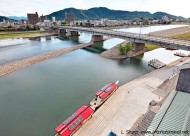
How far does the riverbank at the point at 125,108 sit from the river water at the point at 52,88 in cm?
616

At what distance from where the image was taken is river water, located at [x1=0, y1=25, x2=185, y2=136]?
27141mm

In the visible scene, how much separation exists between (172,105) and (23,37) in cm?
13620

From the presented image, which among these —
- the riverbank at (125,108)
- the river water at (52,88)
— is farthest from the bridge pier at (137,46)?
the riverbank at (125,108)

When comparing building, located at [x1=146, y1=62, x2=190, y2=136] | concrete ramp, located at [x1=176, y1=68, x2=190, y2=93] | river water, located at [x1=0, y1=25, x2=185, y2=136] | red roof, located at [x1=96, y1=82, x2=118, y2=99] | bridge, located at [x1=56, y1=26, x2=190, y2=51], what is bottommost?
river water, located at [x1=0, y1=25, x2=185, y2=136]

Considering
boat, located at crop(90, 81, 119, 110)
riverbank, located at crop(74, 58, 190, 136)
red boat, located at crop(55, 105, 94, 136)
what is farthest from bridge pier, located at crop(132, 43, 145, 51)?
red boat, located at crop(55, 105, 94, 136)

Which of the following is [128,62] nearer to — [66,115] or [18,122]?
[66,115]

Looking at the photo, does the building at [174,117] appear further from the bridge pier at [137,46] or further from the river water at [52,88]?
the bridge pier at [137,46]

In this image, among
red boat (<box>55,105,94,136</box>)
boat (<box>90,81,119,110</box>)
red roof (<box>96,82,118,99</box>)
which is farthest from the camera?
red roof (<box>96,82,118,99</box>)

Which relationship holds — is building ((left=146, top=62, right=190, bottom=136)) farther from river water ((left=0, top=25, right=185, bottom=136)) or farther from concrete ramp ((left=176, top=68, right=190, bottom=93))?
river water ((left=0, top=25, right=185, bottom=136))

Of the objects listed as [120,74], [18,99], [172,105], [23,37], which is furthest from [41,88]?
[23,37]

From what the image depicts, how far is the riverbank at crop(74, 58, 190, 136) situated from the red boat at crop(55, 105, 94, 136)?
0.92 meters

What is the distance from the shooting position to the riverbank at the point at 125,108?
75.2ft

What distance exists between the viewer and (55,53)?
74.1 m

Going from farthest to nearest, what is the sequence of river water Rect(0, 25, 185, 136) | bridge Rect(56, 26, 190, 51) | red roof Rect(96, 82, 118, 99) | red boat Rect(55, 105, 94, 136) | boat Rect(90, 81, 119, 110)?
1. bridge Rect(56, 26, 190, 51)
2. red roof Rect(96, 82, 118, 99)
3. boat Rect(90, 81, 119, 110)
4. river water Rect(0, 25, 185, 136)
5. red boat Rect(55, 105, 94, 136)
